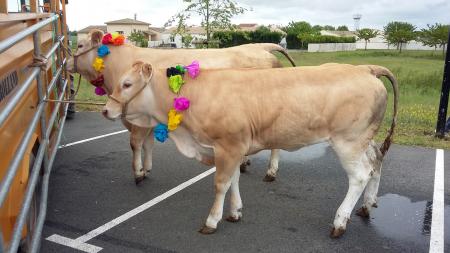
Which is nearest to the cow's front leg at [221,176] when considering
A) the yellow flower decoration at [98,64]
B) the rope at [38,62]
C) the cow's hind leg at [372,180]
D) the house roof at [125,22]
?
the cow's hind leg at [372,180]

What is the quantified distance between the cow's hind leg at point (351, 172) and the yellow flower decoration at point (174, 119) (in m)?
1.45

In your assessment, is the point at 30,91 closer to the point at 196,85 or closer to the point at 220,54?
the point at 196,85

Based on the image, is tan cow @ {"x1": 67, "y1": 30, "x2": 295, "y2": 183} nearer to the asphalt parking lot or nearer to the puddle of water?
the asphalt parking lot

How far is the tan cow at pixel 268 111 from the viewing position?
4047 mm

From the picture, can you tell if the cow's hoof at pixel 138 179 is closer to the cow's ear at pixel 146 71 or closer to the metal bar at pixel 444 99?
the cow's ear at pixel 146 71

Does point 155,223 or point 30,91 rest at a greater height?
point 30,91

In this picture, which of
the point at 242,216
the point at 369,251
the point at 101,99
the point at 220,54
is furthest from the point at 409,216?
the point at 101,99

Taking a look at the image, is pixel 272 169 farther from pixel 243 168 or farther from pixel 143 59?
pixel 143 59

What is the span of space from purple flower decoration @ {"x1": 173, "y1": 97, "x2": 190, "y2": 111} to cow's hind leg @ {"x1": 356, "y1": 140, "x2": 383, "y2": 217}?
5.99ft

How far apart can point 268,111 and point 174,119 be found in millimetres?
862

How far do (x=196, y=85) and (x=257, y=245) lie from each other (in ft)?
5.12

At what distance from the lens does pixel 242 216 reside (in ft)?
15.3

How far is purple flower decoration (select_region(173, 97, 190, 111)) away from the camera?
4.07 meters

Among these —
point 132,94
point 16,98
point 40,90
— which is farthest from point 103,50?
point 16,98
